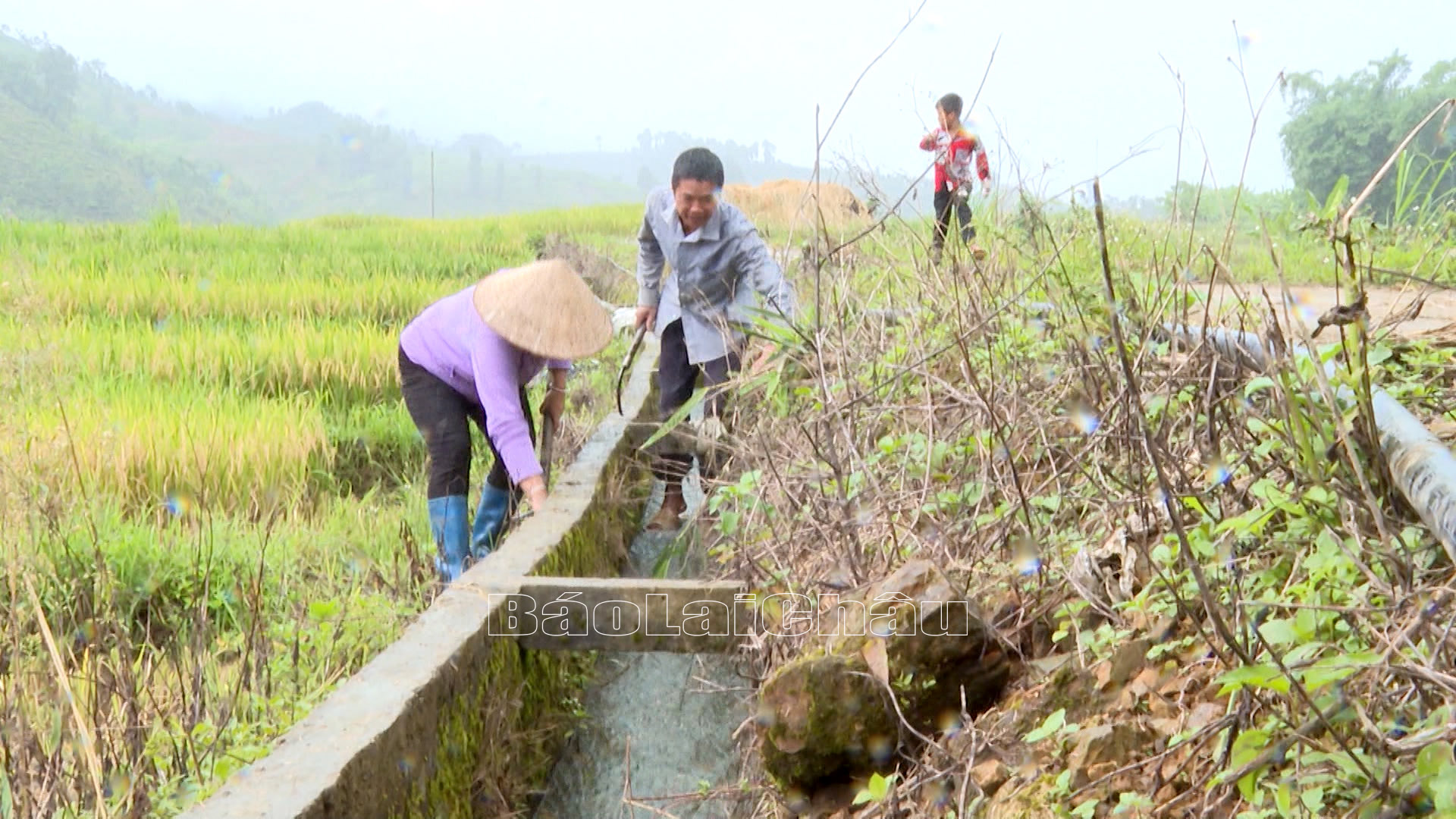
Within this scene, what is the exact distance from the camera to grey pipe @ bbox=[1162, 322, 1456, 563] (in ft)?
3.92

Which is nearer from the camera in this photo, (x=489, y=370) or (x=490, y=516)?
(x=489, y=370)

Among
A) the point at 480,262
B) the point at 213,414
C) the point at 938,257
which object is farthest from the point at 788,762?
the point at 480,262

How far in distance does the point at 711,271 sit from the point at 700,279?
51 millimetres

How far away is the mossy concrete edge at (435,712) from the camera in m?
1.73

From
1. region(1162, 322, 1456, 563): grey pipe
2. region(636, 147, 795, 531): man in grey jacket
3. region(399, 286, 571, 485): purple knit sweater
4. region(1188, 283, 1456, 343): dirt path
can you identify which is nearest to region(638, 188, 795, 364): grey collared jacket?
region(636, 147, 795, 531): man in grey jacket

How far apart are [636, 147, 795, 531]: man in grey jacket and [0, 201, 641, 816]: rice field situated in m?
0.45

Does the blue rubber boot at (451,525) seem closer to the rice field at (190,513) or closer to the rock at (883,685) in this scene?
the rice field at (190,513)

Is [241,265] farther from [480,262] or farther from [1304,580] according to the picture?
[1304,580]

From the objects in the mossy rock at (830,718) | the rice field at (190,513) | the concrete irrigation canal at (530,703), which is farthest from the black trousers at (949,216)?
the rice field at (190,513)

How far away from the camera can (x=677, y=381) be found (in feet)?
14.4

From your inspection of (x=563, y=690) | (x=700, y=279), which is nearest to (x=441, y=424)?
(x=563, y=690)

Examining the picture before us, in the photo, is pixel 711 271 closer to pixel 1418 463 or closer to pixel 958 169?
pixel 958 169

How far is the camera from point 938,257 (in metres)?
3.55

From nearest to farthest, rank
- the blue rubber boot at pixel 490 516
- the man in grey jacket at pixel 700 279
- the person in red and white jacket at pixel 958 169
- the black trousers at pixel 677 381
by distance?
the blue rubber boot at pixel 490 516 < the person in red and white jacket at pixel 958 169 < the man in grey jacket at pixel 700 279 < the black trousers at pixel 677 381
